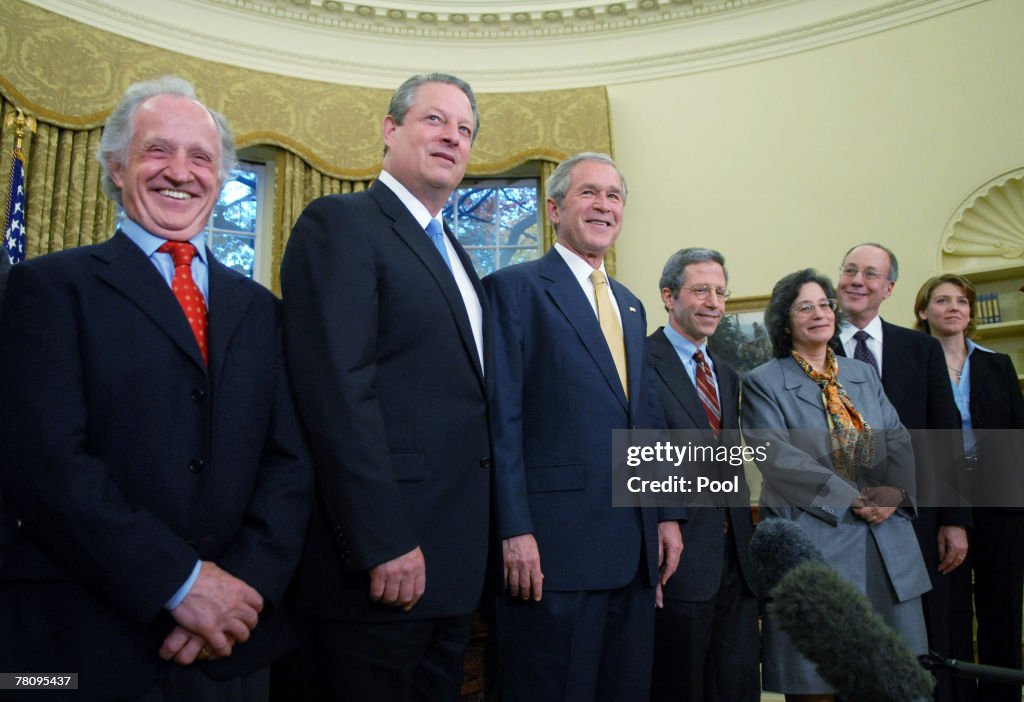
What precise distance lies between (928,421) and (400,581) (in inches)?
88.2

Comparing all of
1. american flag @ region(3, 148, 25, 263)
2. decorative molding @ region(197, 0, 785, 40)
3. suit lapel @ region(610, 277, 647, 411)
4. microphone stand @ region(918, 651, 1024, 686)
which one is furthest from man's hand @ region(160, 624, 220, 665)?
decorative molding @ region(197, 0, 785, 40)

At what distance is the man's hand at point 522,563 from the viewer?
5.71ft

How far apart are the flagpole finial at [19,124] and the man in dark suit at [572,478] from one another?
14.0ft

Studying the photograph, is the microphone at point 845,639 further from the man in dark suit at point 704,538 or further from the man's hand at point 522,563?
the man in dark suit at point 704,538

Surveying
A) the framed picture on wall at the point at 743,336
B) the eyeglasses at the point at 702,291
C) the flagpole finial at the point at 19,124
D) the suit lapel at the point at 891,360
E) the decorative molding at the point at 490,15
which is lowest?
the suit lapel at the point at 891,360

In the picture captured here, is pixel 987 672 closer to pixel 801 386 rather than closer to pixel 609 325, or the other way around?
pixel 609 325

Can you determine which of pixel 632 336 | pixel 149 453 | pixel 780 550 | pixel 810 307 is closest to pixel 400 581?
pixel 149 453

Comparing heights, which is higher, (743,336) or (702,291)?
(743,336)

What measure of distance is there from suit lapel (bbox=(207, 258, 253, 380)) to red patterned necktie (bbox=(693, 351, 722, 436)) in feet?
4.99

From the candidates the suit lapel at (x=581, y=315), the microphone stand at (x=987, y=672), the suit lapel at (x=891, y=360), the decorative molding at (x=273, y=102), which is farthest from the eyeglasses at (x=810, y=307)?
the decorative molding at (x=273, y=102)

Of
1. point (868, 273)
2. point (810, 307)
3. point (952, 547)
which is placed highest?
point (868, 273)

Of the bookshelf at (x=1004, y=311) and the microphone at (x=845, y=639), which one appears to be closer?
the microphone at (x=845, y=639)

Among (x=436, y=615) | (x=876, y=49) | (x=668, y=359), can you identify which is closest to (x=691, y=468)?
(x=668, y=359)

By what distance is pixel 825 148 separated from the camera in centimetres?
622
